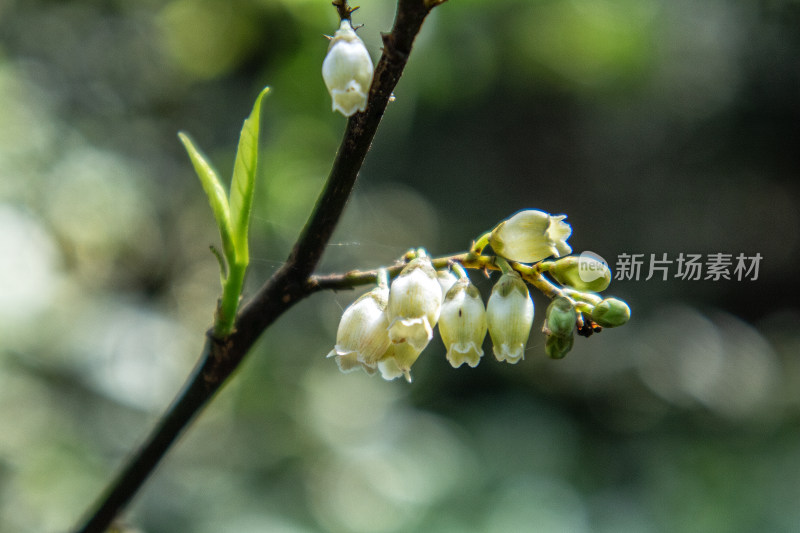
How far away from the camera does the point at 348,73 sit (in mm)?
527

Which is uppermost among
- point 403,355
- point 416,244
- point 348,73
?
point 348,73

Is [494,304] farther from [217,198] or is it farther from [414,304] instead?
[217,198]

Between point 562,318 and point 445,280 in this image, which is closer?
point 562,318

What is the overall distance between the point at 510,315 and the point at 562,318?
62 millimetres

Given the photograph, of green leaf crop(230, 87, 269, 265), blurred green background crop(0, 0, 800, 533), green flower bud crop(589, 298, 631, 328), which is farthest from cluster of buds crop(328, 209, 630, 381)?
blurred green background crop(0, 0, 800, 533)

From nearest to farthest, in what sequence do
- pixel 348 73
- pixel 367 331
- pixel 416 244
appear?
pixel 348 73, pixel 367 331, pixel 416 244

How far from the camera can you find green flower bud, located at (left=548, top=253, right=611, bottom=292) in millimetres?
568

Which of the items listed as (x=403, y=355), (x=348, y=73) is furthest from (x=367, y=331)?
(x=348, y=73)

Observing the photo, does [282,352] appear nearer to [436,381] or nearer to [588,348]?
Answer: [436,381]

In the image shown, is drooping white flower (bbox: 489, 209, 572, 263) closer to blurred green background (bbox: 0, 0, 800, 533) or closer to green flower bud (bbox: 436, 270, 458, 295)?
green flower bud (bbox: 436, 270, 458, 295)

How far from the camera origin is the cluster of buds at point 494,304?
1.86 ft

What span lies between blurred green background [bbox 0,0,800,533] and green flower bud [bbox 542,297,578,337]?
4.05 ft

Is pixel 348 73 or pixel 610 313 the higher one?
pixel 348 73

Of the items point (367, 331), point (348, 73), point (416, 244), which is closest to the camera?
point (348, 73)
